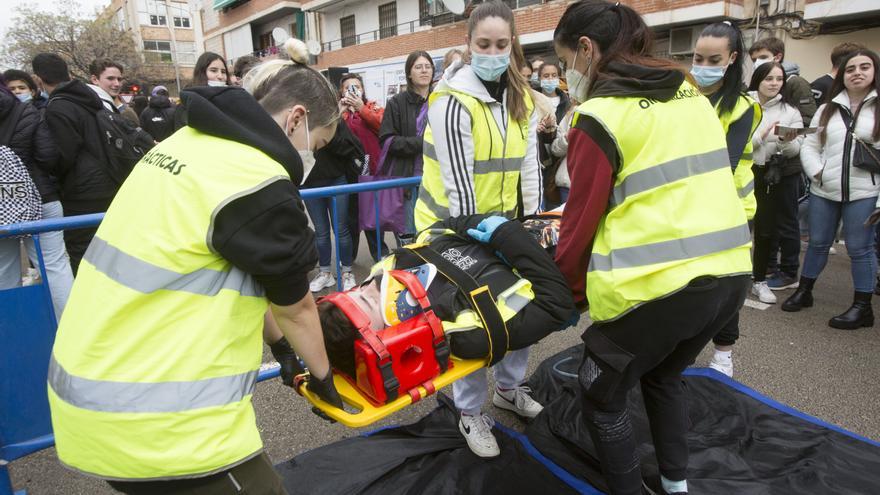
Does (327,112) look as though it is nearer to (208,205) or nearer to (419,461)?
(208,205)

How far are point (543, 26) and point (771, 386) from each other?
14.8 m

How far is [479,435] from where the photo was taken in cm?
257

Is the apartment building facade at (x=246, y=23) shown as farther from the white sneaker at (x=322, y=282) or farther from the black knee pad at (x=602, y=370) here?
the black knee pad at (x=602, y=370)

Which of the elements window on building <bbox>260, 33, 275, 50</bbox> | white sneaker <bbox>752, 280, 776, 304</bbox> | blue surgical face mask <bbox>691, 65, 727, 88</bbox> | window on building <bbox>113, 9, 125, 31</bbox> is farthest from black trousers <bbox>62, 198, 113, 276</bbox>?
window on building <bbox>113, 9, 125, 31</bbox>

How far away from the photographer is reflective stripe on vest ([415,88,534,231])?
98.3 inches

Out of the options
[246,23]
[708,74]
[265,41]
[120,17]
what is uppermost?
[120,17]

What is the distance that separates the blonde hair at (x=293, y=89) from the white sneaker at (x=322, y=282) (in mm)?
3427

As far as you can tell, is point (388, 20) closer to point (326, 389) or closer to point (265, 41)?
point (265, 41)

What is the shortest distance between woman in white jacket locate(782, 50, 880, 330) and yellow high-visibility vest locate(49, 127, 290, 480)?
4.23 m

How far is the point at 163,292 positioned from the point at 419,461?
5.77 ft

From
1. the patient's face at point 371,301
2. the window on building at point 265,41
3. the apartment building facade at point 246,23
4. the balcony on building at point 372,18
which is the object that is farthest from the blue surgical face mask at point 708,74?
the window on building at point 265,41

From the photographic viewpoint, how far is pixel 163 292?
1164 millimetres

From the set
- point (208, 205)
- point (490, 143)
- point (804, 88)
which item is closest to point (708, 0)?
point (804, 88)

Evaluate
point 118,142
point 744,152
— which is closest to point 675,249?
point 744,152
